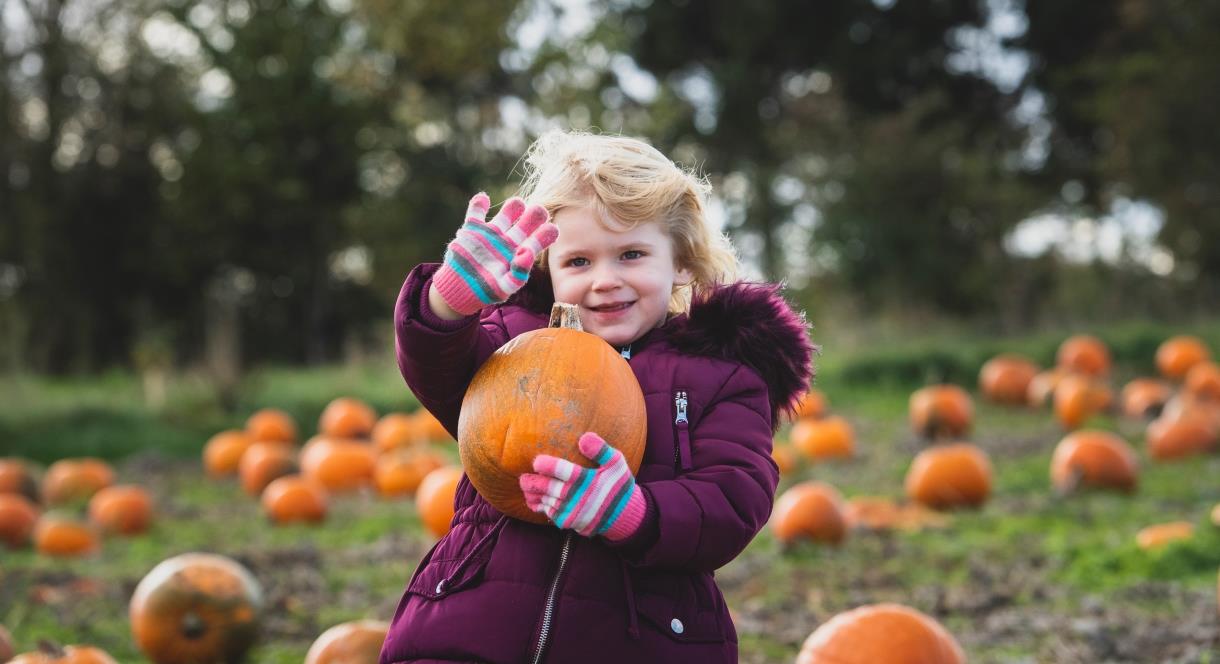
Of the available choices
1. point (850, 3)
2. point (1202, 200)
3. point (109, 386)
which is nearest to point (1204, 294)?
point (1202, 200)

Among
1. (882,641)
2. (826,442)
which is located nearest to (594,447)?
(882,641)

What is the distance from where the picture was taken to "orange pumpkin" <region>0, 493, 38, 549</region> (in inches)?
290

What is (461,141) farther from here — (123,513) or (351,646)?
(351,646)

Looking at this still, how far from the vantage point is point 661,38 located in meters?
27.0

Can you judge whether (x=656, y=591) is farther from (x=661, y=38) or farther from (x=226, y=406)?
(x=661, y=38)

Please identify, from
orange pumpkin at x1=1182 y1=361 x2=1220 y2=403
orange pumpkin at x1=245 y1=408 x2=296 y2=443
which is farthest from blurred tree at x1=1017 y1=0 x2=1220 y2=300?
orange pumpkin at x1=245 y1=408 x2=296 y2=443

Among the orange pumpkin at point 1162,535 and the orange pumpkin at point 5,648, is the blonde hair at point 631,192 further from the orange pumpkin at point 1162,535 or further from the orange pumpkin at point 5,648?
the orange pumpkin at point 1162,535

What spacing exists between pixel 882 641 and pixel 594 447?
1722 millimetres

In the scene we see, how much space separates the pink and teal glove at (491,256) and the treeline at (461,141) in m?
18.2

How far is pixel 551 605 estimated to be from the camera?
2.24 m

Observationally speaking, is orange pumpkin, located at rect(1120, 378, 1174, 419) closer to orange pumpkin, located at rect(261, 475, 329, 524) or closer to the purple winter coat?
orange pumpkin, located at rect(261, 475, 329, 524)

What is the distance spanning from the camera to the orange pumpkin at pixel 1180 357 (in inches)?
485

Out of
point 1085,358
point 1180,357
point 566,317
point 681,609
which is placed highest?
point 1180,357

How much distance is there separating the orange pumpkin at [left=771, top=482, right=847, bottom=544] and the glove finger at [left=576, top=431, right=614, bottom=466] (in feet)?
14.4
